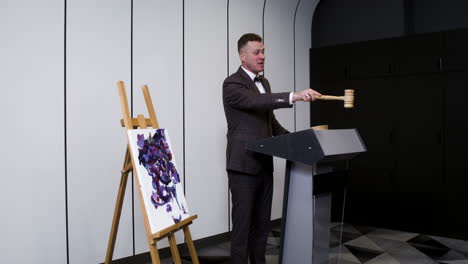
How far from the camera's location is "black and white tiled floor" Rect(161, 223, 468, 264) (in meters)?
3.58

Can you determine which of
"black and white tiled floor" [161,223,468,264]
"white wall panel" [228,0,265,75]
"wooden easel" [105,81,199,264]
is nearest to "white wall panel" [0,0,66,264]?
"wooden easel" [105,81,199,264]

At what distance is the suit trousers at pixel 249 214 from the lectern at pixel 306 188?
40 cm

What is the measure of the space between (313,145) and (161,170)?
1.06m

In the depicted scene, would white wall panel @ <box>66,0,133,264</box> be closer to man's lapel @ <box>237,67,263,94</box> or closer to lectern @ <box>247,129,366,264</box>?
man's lapel @ <box>237,67,263,94</box>

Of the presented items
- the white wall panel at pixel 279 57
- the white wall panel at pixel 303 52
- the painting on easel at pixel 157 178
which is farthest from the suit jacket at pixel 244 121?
the white wall panel at pixel 303 52

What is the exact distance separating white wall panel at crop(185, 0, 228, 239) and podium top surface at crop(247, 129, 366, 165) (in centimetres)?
158

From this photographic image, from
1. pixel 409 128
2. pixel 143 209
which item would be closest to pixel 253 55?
pixel 143 209

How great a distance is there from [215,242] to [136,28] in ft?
7.17

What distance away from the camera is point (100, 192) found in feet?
10.7

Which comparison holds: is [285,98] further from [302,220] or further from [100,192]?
[100,192]

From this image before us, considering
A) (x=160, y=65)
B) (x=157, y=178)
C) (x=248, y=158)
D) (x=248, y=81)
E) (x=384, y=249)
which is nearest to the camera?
(x=157, y=178)

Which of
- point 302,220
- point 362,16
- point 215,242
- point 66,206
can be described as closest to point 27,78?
point 66,206

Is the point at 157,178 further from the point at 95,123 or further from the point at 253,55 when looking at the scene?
the point at 253,55

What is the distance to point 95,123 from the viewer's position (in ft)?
10.6
